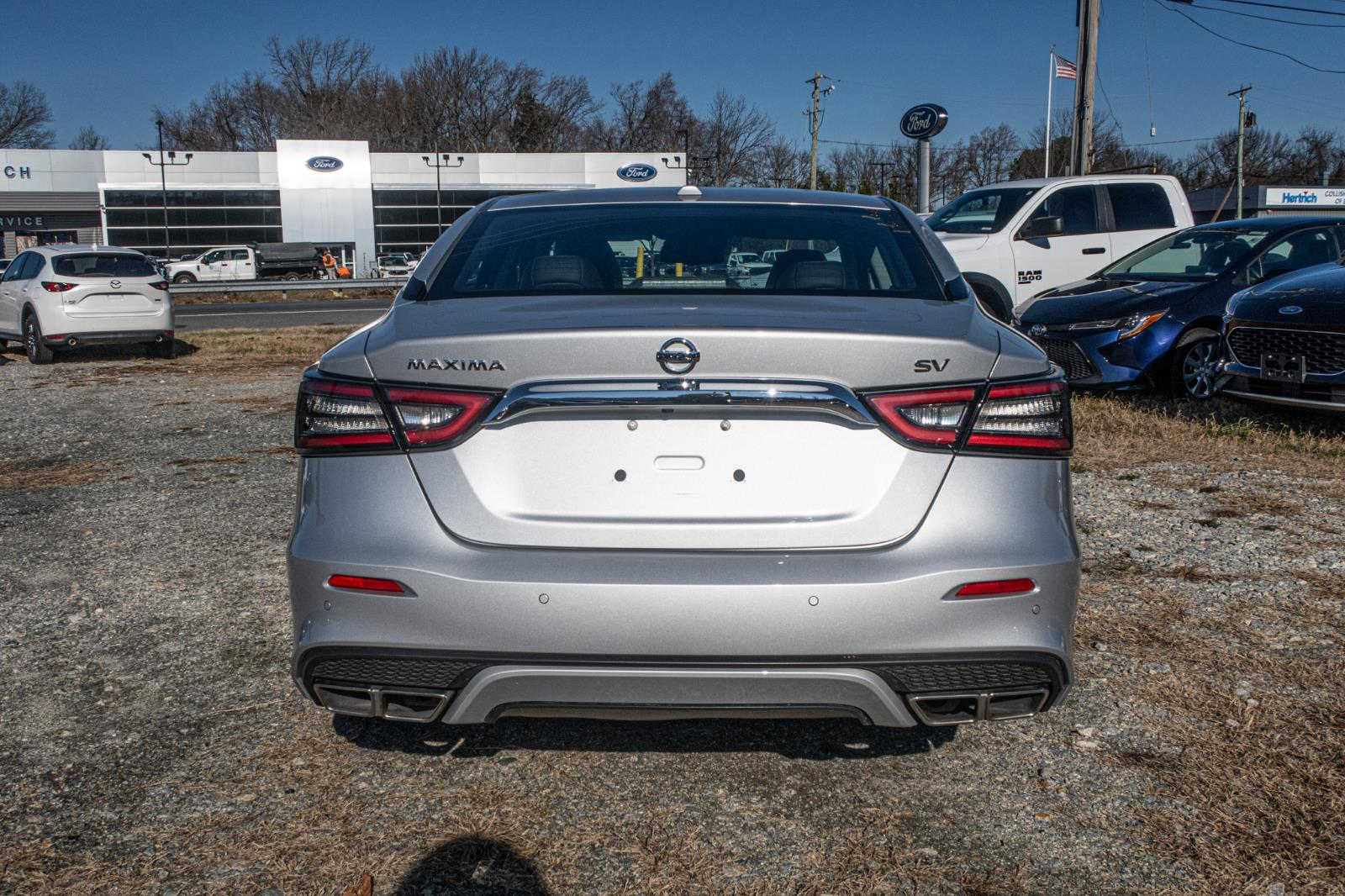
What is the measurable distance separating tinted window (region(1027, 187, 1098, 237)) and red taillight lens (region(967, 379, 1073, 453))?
11338 millimetres

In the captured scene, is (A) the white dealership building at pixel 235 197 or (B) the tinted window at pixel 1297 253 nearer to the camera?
(B) the tinted window at pixel 1297 253

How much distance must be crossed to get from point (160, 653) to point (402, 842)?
1.79 meters

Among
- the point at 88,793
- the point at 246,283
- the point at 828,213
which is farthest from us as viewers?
the point at 246,283

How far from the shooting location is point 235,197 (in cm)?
6425

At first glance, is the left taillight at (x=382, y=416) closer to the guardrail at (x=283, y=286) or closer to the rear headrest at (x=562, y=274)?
the rear headrest at (x=562, y=274)

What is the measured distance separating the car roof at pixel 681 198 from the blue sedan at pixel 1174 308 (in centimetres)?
622

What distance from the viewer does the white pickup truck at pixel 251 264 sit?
4944 cm

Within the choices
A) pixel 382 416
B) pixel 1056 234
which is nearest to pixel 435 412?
pixel 382 416

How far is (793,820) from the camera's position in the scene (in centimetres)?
291

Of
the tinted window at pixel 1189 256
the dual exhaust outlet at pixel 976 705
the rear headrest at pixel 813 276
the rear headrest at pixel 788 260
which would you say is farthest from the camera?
the tinted window at pixel 1189 256

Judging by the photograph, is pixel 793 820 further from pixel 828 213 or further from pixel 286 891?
pixel 828 213

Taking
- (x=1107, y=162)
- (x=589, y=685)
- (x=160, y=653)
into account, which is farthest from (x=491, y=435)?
(x=1107, y=162)

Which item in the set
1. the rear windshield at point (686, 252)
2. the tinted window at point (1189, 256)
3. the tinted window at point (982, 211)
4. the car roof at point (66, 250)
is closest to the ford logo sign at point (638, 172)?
the car roof at point (66, 250)

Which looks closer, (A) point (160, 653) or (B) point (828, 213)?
(B) point (828, 213)
